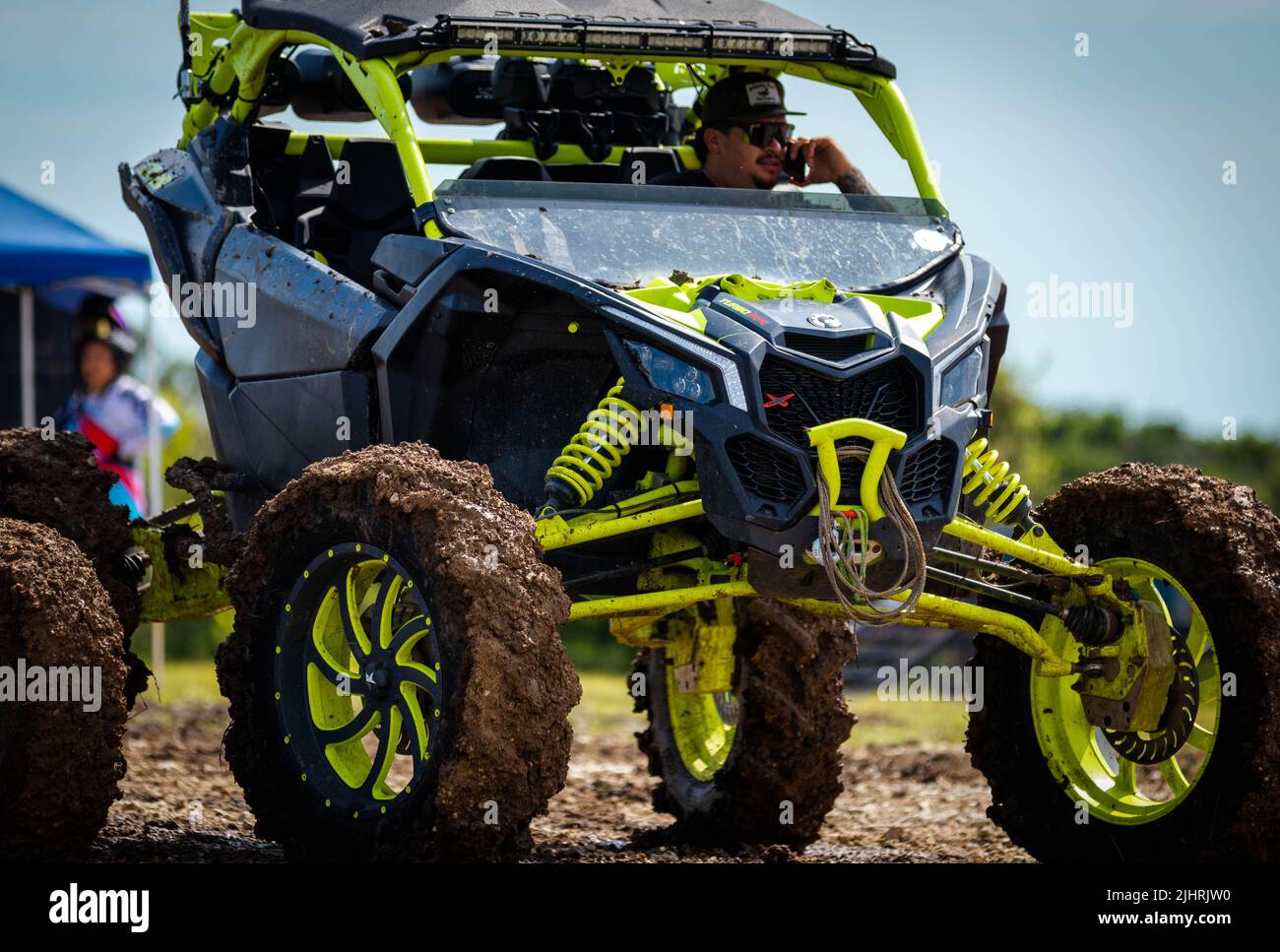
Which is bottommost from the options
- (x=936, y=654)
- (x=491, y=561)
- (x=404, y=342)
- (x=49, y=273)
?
(x=936, y=654)

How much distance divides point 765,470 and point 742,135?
261 cm

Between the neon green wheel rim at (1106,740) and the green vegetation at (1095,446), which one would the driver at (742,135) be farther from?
the green vegetation at (1095,446)

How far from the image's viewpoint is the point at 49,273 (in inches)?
567

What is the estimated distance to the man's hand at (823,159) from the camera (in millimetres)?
8938

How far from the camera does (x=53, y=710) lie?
664 cm

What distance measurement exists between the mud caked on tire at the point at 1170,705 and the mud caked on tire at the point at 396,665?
91.6 inches

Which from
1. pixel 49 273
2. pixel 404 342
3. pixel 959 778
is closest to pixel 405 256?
pixel 404 342

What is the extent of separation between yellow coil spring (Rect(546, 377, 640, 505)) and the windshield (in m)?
0.56

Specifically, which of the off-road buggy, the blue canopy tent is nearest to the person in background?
the blue canopy tent

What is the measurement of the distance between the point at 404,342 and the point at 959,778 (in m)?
5.26
